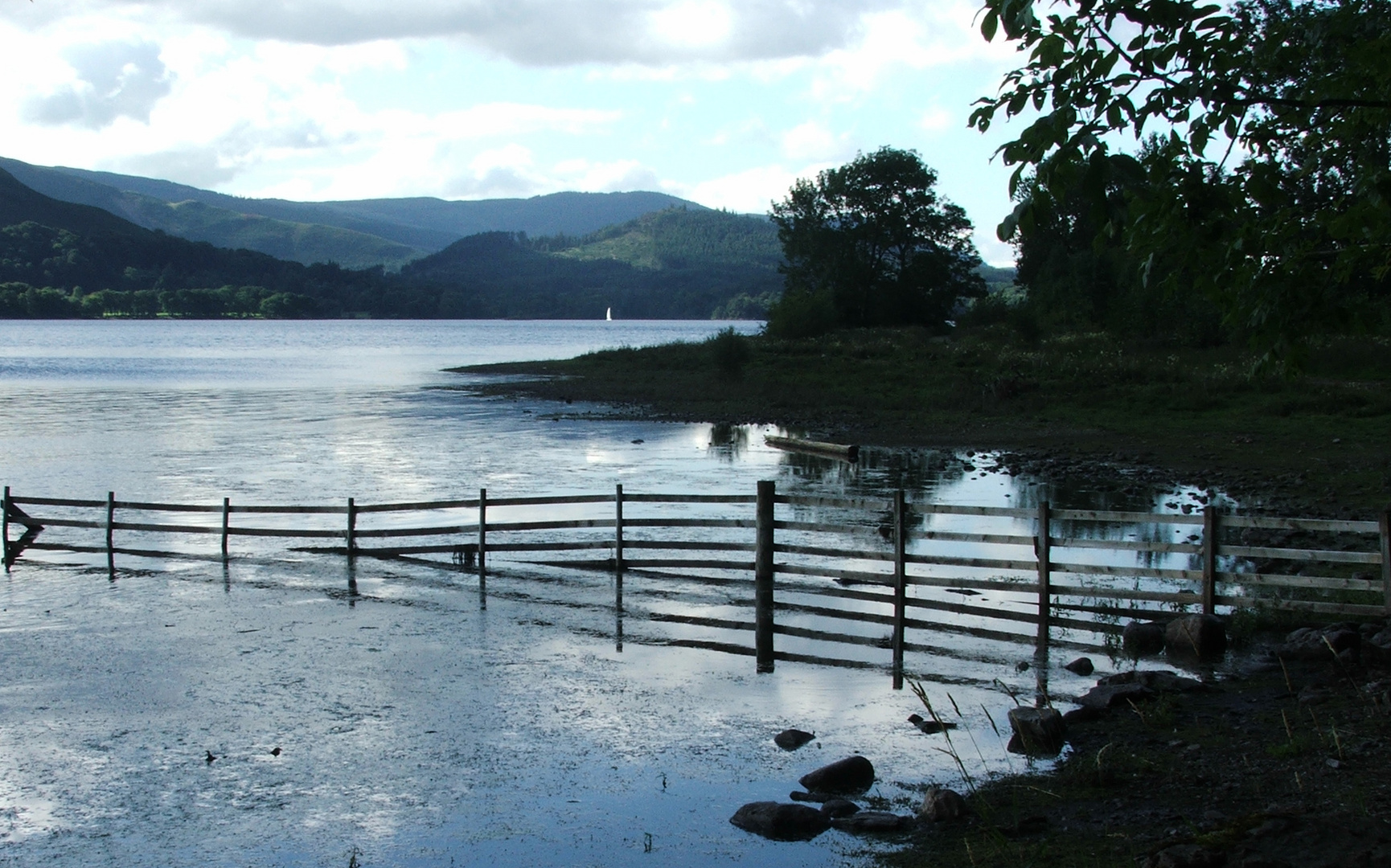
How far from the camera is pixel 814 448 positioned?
4034 centimetres

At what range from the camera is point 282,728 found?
12.0 meters

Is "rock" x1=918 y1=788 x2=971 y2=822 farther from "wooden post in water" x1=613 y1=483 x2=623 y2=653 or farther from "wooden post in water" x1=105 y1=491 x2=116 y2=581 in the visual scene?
"wooden post in water" x1=105 y1=491 x2=116 y2=581

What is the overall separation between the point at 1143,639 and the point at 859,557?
5546 millimetres

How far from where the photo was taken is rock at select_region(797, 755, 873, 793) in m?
10.1

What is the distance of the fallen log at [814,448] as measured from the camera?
37719 millimetres

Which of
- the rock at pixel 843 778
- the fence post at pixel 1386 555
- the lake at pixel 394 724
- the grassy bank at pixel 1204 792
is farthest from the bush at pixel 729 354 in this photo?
the rock at pixel 843 778

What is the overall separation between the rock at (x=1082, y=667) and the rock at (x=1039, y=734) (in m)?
2.69

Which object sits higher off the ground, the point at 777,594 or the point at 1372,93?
the point at 1372,93

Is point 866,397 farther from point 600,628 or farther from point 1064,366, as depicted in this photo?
point 600,628

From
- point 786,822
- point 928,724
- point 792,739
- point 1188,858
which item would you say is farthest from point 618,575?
point 1188,858

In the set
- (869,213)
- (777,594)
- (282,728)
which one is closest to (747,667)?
(777,594)

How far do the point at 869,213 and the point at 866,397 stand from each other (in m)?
51.8

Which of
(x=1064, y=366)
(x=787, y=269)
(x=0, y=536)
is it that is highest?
(x=787, y=269)

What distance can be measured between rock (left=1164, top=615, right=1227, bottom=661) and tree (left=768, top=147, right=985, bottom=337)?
3319 inches
